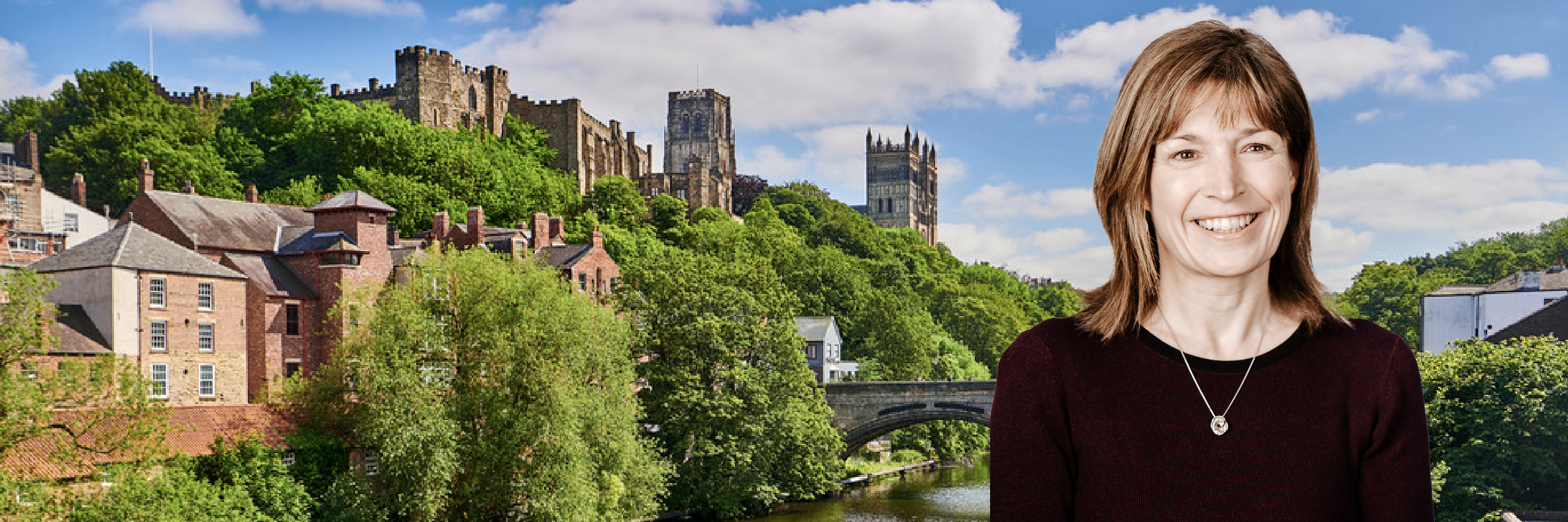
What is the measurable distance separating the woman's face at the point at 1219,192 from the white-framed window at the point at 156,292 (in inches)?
1352

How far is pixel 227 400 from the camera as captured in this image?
34.6m

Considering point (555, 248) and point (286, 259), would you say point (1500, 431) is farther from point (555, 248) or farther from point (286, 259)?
point (286, 259)

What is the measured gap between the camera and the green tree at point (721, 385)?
40.1 metres

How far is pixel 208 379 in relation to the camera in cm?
3419

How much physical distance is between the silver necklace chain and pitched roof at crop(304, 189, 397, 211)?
1438 inches

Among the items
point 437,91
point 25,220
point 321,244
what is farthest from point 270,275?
point 437,91

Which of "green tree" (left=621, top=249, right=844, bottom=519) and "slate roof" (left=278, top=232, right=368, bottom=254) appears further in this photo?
"green tree" (left=621, top=249, right=844, bottom=519)

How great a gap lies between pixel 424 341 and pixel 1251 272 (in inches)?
1222

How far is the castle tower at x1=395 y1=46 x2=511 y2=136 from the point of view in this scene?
249 feet

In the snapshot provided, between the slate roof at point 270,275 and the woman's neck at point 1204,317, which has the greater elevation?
the woman's neck at point 1204,317

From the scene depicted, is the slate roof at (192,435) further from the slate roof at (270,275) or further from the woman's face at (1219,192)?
the woman's face at (1219,192)

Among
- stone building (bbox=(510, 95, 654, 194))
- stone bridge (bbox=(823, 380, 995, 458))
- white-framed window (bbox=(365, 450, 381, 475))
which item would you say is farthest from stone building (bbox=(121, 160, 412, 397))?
stone building (bbox=(510, 95, 654, 194))

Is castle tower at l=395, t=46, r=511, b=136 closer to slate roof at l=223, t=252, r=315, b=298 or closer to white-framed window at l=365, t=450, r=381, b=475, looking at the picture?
slate roof at l=223, t=252, r=315, b=298

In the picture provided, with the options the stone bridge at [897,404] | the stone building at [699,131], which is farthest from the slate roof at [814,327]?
the stone building at [699,131]
